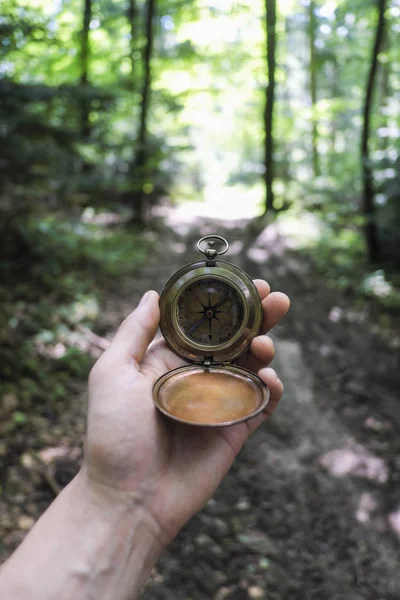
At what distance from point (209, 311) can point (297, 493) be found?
2904 millimetres

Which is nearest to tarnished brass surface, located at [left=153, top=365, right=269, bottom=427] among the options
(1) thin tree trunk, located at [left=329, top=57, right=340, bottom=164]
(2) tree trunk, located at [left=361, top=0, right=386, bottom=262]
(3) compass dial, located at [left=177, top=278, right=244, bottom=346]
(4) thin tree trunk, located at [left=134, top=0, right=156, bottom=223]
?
(3) compass dial, located at [left=177, top=278, right=244, bottom=346]

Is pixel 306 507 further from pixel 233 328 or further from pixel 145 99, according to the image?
pixel 145 99

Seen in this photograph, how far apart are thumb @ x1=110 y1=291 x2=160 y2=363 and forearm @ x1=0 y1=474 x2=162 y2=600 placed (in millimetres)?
741

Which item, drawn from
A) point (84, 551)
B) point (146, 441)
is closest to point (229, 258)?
point (146, 441)

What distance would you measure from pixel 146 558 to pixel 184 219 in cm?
1433

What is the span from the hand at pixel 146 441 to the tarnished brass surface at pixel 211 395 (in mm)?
109

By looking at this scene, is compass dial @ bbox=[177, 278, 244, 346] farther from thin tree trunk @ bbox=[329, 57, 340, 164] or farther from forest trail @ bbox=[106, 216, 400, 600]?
thin tree trunk @ bbox=[329, 57, 340, 164]

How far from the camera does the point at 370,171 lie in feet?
31.9

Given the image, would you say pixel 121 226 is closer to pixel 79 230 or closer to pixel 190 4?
pixel 79 230

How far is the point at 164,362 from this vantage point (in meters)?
2.83

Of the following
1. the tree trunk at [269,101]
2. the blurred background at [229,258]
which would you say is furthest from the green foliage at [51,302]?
the tree trunk at [269,101]

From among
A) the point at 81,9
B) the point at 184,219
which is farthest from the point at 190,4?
the point at 184,219

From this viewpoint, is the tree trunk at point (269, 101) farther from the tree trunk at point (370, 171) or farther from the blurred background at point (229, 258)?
the tree trunk at point (370, 171)

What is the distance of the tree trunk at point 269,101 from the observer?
13695 mm
